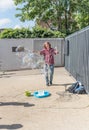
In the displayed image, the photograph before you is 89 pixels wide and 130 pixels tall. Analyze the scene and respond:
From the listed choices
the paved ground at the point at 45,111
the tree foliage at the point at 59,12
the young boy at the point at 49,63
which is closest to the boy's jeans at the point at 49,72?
the young boy at the point at 49,63

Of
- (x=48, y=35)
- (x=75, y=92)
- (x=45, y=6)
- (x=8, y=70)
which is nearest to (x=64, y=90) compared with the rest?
(x=75, y=92)

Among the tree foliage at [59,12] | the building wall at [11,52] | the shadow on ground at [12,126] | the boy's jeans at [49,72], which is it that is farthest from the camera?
the tree foliage at [59,12]

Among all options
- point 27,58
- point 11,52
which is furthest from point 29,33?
point 27,58

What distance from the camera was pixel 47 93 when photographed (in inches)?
467

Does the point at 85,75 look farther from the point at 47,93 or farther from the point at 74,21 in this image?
the point at 74,21

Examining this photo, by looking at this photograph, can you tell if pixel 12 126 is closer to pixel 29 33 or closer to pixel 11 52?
pixel 11 52

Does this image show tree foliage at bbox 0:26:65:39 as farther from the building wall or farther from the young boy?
the young boy

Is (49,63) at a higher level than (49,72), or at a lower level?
higher

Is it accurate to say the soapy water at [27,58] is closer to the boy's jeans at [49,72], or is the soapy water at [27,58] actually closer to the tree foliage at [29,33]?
the tree foliage at [29,33]

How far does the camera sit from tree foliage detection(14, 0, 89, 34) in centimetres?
3781

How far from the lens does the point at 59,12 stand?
37.9m

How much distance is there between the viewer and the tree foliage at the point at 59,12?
37812 millimetres

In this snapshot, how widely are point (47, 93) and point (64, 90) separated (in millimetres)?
941

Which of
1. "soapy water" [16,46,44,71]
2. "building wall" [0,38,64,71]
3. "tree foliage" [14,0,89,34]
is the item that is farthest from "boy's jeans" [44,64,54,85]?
"tree foliage" [14,0,89,34]
